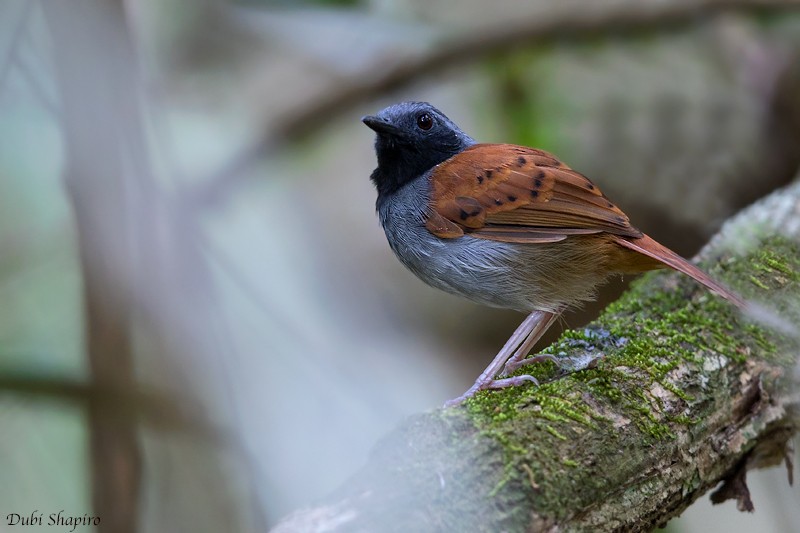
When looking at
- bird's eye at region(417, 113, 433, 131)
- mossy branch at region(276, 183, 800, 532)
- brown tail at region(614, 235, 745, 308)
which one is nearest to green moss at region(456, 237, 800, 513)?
mossy branch at region(276, 183, 800, 532)

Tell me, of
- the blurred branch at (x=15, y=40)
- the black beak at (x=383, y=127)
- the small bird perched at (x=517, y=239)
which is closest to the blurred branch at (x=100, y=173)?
the blurred branch at (x=15, y=40)

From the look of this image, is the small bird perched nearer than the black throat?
Yes

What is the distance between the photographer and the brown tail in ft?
8.44

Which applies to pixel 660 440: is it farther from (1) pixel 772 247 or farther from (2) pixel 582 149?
(2) pixel 582 149

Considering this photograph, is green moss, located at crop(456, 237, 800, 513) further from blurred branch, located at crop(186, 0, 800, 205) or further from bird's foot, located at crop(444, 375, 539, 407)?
blurred branch, located at crop(186, 0, 800, 205)

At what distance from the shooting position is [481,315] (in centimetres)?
532

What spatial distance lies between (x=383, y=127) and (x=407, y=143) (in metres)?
0.14

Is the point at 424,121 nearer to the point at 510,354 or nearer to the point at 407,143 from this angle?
the point at 407,143

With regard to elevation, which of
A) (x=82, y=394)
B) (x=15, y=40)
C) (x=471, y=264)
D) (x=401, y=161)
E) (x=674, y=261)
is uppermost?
(x=15, y=40)

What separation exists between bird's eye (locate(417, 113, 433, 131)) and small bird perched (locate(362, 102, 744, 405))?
0.31 meters

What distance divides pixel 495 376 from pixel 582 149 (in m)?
3.08

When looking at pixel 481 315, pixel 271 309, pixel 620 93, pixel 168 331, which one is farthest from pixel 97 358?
pixel 620 93

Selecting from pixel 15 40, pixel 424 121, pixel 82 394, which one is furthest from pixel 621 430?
pixel 15 40

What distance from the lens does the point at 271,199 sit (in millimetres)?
5262
